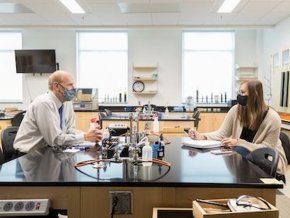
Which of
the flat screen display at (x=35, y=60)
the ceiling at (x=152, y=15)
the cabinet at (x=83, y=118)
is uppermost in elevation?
the ceiling at (x=152, y=15)

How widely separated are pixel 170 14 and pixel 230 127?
12.6 feet

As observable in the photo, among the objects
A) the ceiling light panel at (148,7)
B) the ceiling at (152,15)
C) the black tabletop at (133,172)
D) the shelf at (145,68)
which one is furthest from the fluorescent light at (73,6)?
the black tabletop at (133,172)

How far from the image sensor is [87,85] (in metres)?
7.88

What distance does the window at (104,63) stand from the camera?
781 centimetres

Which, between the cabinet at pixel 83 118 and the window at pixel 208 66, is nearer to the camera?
the cabinet at pixel 83 118

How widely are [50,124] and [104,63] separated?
18.9 feet

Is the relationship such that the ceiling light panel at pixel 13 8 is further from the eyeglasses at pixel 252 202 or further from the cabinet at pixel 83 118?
the eyeglasses at pixel 252 202

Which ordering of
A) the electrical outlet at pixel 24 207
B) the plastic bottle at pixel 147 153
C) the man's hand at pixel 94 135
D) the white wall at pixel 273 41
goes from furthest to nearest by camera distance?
the white wall at pixel 273 41 < the man's hand at pixel 94 135 < the plastic bottle at pixel 147 153 < the electrical outlet at pixel 24 207

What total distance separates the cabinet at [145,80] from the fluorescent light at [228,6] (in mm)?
2415

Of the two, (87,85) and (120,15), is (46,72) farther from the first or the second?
(120,15)

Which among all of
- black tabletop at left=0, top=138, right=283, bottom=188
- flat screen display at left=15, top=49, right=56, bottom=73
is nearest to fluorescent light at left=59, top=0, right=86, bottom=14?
flat screen display at left=15, top=49, right=56, bottom=73

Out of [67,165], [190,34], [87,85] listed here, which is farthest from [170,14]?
[67,165]

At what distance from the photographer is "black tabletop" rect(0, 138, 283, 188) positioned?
1386 mm

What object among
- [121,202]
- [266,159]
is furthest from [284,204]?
[121,202]
